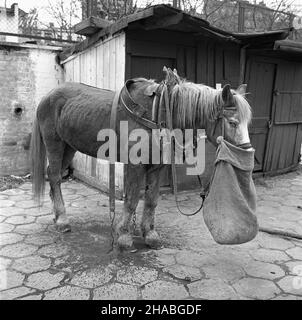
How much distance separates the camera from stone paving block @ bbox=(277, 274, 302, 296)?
2775mm

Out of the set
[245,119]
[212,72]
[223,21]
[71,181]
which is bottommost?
[71,181]

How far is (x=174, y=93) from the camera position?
2990 millimetres

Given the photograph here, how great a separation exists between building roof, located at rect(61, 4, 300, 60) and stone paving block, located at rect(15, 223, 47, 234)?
2606 mm

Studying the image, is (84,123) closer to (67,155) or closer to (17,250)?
(67,155)

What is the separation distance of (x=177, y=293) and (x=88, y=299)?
664 millimetres

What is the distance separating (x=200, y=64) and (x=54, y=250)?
3.51m

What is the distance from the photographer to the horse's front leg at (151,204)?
11.1 feet

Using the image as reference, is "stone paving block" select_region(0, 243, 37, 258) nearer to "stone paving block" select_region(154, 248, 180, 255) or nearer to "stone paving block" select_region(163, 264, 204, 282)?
"stone paving block" select_region(154, 248, 180, 255)

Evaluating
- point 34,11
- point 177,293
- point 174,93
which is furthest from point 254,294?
point 34,11

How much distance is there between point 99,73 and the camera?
17.4 ft

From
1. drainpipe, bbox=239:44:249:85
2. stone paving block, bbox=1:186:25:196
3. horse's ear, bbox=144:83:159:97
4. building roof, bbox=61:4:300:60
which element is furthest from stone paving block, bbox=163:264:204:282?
drainpipe, bbox=239:44:249:85

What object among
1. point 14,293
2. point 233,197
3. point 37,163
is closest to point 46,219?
point 37,163

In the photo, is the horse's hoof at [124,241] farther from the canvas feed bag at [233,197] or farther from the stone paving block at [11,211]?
the stone paving block at [11,211]
